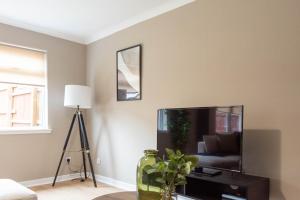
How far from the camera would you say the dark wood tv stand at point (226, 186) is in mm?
2107

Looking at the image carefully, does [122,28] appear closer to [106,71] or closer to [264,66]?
[106,71]

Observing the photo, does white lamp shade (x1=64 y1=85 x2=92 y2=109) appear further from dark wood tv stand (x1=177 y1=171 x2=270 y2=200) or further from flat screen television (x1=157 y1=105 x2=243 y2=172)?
dark wood tv stand (x1=177 y1=171 x2=270 y2=200)

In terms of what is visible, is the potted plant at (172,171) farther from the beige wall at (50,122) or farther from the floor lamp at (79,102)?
the beige wall at (50,122)

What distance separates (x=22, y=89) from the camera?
4023mm

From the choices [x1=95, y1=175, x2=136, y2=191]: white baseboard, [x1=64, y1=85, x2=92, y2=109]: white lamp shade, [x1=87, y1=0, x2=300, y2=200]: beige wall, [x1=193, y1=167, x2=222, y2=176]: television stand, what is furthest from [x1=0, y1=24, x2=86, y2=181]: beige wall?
[x1=193, y1=167, x2=222, y2=176]: television stand

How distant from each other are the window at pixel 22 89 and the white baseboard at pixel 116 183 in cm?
124

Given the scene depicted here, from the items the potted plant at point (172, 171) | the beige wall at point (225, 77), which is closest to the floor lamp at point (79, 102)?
the beige wall at point (225, 77)

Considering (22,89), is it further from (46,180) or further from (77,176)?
(77,176)

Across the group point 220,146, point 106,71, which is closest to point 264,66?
point 220,146

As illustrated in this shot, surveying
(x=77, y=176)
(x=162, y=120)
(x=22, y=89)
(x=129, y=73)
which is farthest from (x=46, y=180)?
(x=162, y=120)

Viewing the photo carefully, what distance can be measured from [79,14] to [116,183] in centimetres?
254

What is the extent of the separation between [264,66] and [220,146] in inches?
33.8

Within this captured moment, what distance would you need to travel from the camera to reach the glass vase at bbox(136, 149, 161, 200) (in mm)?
1575

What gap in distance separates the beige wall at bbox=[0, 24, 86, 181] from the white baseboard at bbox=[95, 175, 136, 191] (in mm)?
561
